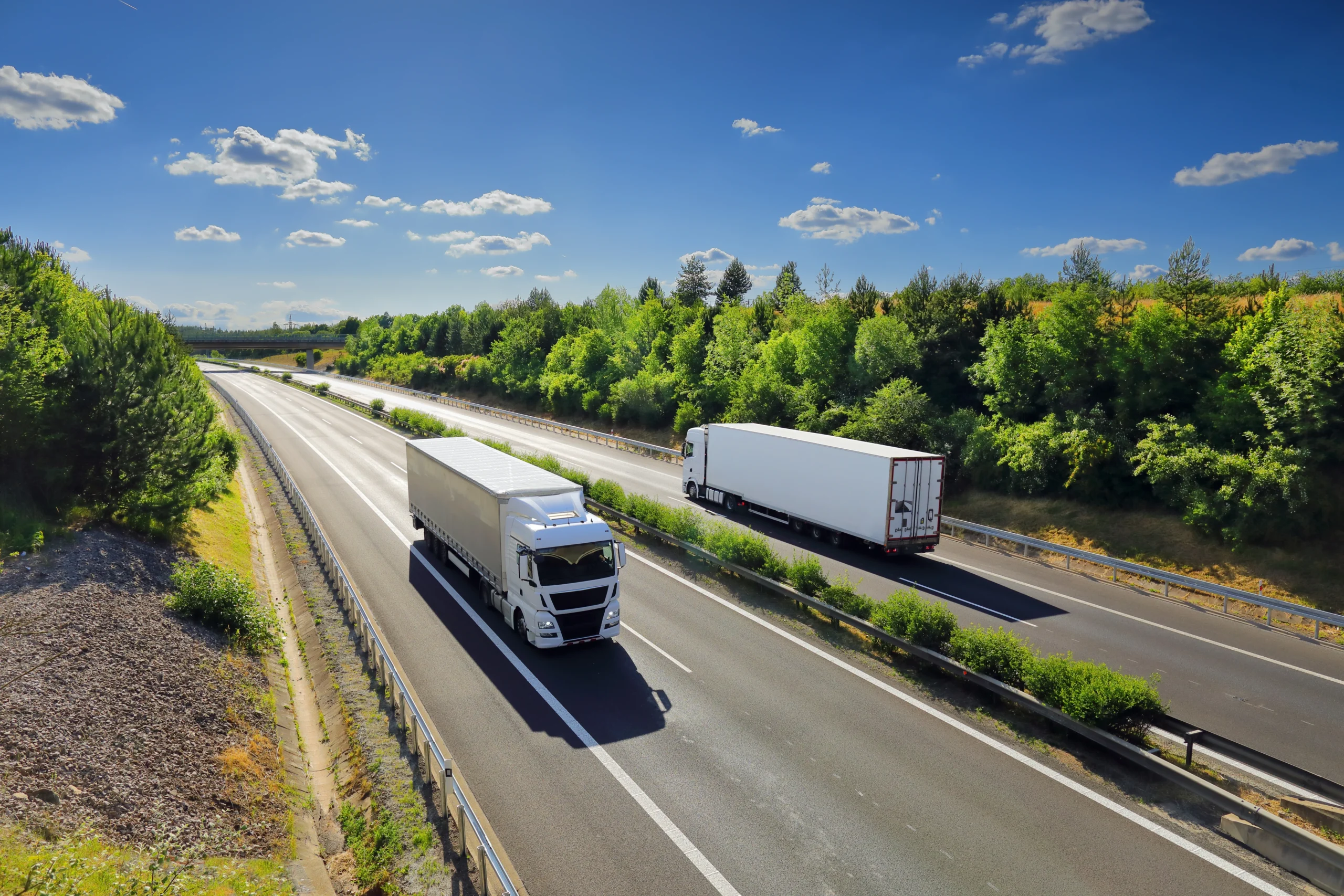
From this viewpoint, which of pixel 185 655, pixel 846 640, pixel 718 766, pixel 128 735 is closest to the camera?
pixel 128 735

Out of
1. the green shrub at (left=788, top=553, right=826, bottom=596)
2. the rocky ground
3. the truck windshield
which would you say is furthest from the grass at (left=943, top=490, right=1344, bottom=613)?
the rocky ground

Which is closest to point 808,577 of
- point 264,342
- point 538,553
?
point 538,553

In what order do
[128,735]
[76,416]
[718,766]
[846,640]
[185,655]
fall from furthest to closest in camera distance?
1. [76,416]
2. [846,640]
3. [185,655]
4. [718,766]
5. [128,735]

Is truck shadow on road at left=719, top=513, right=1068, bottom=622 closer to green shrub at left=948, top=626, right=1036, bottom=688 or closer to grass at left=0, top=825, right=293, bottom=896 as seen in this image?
green shrub at left=948, top=626, right=1036, bottom=688

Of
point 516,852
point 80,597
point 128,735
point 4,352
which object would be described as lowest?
point 516,852

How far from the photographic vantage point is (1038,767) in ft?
34.7

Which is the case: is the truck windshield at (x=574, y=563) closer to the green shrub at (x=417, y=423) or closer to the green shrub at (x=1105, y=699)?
the green shrub at (x=1105, y=699)

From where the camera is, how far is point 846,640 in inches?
608

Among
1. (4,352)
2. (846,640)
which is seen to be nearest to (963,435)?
(846,640)

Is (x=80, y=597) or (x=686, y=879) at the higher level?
(x=80, y=597)

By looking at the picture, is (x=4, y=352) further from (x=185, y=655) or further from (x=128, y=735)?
(x=128, y=735)

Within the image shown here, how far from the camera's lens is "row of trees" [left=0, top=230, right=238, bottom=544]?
54.8ft

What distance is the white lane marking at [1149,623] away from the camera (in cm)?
1470

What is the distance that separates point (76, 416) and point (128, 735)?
482 inches
